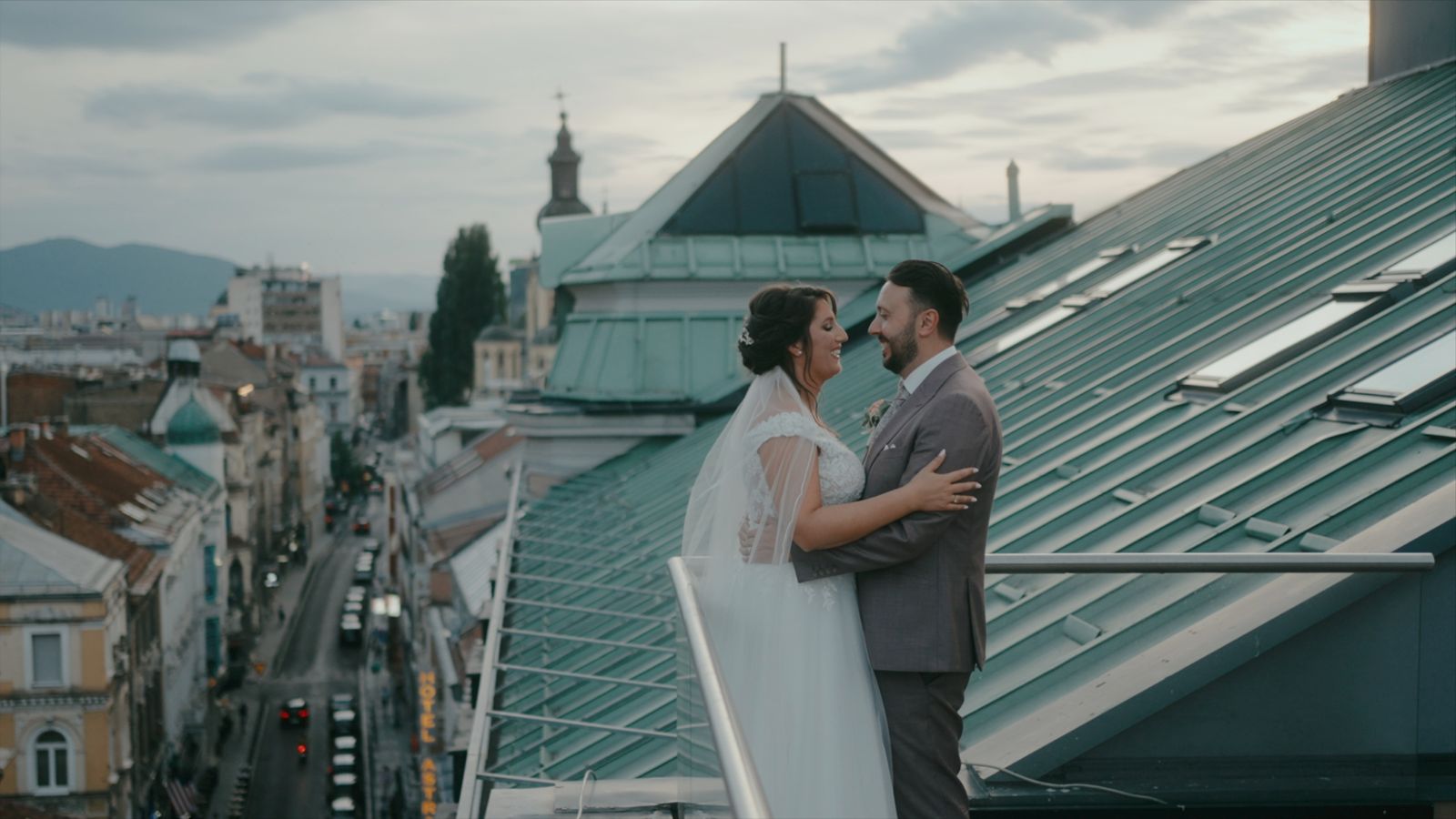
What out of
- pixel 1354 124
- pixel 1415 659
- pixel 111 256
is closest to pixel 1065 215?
pixel 1354 124

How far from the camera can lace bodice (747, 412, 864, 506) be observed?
526cm

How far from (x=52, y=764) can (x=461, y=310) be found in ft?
221

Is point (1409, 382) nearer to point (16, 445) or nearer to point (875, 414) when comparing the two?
point (875, 414)

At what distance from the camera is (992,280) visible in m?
23.7

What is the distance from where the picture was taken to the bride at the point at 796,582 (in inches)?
205

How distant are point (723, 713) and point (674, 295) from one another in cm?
2176

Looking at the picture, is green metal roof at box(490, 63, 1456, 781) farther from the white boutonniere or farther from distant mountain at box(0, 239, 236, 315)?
distant mountain at box(0, 239, 236, 315)

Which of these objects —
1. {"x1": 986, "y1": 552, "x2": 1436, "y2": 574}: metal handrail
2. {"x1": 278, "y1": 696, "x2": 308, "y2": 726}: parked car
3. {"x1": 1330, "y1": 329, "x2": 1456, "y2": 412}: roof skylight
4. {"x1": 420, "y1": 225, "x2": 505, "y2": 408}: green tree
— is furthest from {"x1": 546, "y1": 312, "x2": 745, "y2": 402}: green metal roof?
{"x1": 420, "y1": 225, "x2": 505, "y2": 408}: green tree

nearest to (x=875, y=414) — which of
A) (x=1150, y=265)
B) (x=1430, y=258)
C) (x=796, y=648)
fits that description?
(x=796, y=648)

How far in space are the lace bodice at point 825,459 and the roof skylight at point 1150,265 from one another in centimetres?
1163

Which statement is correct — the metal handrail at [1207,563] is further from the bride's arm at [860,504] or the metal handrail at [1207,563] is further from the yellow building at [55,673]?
the yellow building at [55,673]

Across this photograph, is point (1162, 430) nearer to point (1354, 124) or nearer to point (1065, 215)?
point (1354, 124)

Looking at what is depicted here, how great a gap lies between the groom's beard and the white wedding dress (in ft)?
1.12

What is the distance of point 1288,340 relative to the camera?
35.9 ft
